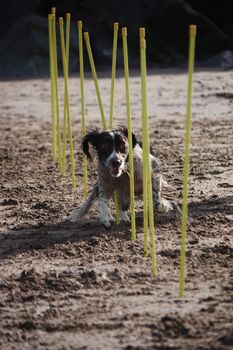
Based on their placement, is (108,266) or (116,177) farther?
(116,177)

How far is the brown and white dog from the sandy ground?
0.17 m

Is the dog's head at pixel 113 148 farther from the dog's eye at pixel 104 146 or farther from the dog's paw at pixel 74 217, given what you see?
the dog's paw at pixel 74 217

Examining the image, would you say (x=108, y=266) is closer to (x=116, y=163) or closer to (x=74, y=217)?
(x=116, y=163)

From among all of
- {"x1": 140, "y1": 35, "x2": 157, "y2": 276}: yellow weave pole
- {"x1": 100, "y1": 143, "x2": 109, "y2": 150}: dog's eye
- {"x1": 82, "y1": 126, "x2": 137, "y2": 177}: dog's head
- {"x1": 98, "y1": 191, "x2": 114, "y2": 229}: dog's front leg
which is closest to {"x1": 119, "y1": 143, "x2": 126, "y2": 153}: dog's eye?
{"x1": 82, "y1": 126, "x2": 137, "y2": 177}: dog's head

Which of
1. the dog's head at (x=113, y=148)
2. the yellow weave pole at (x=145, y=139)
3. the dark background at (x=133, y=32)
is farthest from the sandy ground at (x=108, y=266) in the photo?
the dark background at (x=133, y=32)

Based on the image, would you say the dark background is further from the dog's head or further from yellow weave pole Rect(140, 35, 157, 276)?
yellow weave pole Rect(140, 35, 157, 276)

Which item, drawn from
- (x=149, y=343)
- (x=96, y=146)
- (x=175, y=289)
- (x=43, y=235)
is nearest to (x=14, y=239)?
(x=43, y=235)

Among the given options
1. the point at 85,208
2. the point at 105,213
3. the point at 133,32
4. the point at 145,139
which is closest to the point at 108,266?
the point at 145,139

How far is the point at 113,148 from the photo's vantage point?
26.4 feet

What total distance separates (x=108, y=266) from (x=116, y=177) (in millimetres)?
1442

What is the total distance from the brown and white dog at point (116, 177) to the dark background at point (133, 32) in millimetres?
11640

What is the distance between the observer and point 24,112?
15656 millimetres

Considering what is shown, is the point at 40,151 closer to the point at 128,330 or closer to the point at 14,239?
the point at 14,239

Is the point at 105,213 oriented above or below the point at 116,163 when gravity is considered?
below
